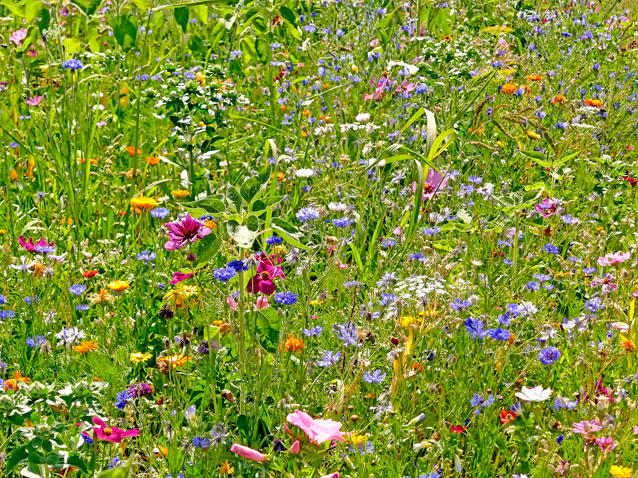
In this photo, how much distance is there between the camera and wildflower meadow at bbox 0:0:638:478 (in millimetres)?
1749

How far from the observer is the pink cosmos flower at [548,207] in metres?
2.57

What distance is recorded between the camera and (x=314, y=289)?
90.9 inches

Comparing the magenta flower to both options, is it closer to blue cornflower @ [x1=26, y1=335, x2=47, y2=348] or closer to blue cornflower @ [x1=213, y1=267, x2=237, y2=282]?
blue cornflower @ [x1=213, y1=267, x2=237, y2=282]

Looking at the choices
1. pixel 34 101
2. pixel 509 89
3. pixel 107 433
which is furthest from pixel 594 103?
pixel 107 433

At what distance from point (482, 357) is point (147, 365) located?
1001 mm

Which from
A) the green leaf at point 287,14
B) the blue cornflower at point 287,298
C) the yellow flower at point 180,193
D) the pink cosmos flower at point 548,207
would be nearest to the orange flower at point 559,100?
the pink cosmos flower at point 548,207

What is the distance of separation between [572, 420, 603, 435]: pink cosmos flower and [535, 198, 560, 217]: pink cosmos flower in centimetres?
102

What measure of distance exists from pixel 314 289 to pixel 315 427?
0.81 m

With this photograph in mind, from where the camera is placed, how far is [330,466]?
1.80m

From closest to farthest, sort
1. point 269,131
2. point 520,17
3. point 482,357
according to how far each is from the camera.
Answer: point 482,357, point 269,131, point 520,17

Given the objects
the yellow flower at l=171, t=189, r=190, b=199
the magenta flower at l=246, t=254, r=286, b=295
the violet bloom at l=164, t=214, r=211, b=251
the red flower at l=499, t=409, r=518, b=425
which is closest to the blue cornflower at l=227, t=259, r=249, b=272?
the magenta flower at l=246, t=254, r=286, b=295

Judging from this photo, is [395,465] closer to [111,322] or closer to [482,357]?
[482,357]

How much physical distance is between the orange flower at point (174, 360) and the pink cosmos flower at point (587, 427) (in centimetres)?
97

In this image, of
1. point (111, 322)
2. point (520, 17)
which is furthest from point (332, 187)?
point (520, 17)
